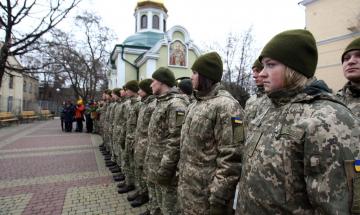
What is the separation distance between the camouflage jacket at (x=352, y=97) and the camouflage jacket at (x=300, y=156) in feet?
4.50

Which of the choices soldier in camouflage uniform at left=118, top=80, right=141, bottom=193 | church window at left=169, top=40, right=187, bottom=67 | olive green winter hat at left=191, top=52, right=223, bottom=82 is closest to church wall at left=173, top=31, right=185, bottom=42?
church window at left=169, top=40, right=187, bottom=67

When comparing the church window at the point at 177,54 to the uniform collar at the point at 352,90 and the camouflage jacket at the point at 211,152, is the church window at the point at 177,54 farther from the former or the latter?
the camouflage jacket at the point at 211,152

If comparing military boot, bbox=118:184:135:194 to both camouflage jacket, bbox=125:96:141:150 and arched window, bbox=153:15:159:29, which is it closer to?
camouflage jacket, bbox=125:96:141:150

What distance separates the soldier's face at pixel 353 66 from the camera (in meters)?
2.48

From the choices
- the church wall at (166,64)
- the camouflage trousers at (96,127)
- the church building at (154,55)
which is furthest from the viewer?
the church wall at (166,64)

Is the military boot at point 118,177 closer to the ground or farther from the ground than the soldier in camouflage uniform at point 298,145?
closer to the ground

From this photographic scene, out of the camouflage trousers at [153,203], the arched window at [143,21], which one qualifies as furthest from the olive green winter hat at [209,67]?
the arched window at [143,21]

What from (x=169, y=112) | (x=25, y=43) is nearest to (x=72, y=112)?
(x=25, y=43)

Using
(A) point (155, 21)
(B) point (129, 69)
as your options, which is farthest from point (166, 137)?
(A) point (155, 21)

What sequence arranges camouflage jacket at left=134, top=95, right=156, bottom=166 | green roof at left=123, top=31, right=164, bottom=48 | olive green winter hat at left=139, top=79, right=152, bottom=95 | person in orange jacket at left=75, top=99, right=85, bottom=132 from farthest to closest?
green roof at left=123, top=31, right=164, bottom=48, person in orange jacket at left=75, top=99, right=85, bottom=132, olive green winter hat at left=139, top=79, right=152, bottom=95, camouflage jacket at left=134, top=95, right=156, bottom=166

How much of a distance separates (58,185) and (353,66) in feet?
19.2

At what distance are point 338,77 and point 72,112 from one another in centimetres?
1884

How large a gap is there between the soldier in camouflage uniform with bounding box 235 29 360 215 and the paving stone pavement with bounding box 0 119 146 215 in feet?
11.1

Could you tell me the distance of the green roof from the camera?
28.7m
